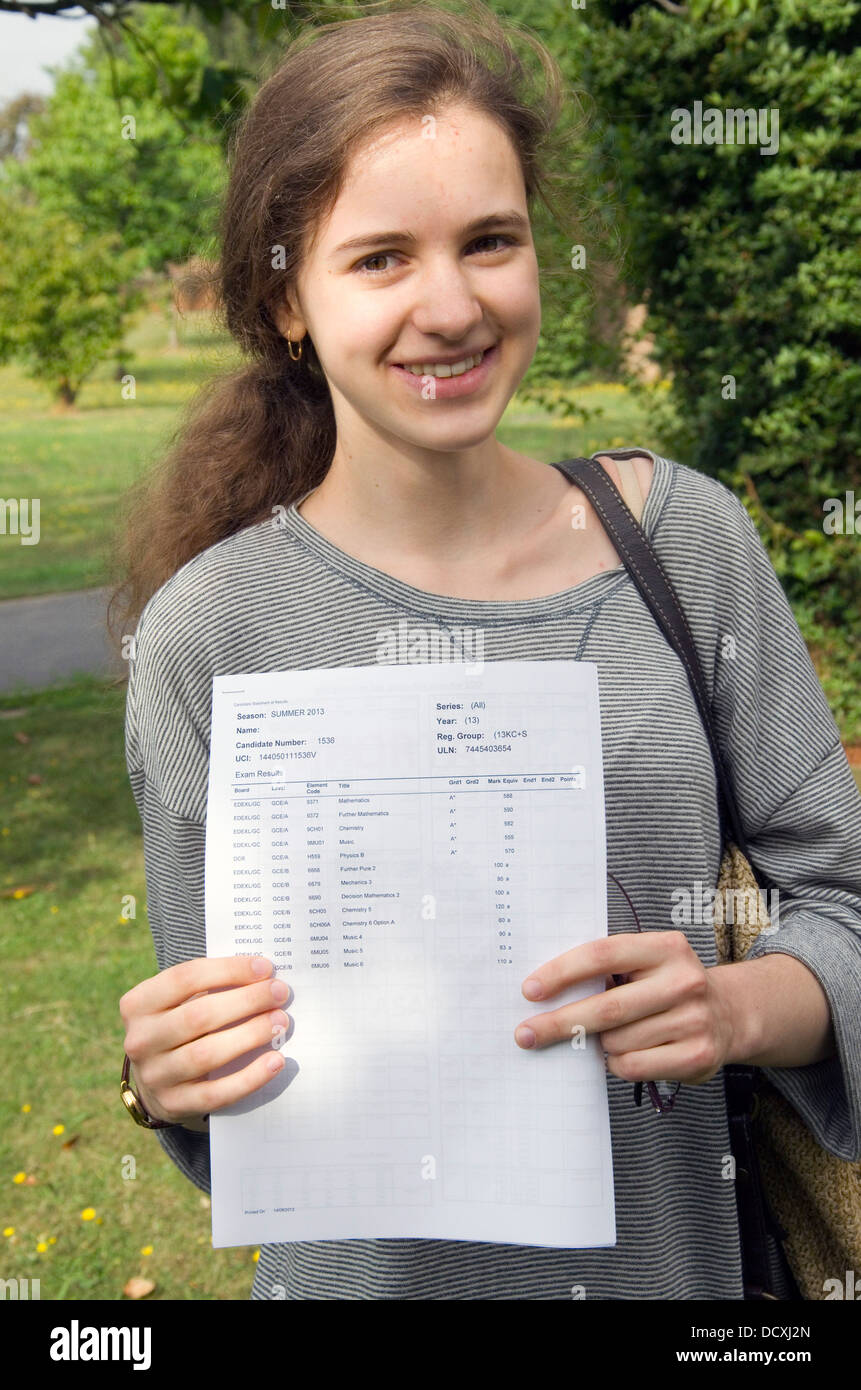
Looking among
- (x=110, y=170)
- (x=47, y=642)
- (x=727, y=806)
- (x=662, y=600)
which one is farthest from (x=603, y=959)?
(x=110, y=170)

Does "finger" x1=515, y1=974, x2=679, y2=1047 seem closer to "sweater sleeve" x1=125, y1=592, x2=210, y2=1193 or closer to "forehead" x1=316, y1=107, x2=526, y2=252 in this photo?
"sweater sleeve" x1=125, y1=592, x2=210, y2=1193

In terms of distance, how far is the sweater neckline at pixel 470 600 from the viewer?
150 cm

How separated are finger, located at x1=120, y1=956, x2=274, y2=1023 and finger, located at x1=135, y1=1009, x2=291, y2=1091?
45 mm

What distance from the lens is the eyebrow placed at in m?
1.41

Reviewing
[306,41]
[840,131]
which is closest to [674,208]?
[840,131]

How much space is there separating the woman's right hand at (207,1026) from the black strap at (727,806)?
582 millimetres

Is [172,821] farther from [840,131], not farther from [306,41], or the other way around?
[840,131]

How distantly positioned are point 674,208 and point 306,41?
4.64 m

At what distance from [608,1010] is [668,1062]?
84mm

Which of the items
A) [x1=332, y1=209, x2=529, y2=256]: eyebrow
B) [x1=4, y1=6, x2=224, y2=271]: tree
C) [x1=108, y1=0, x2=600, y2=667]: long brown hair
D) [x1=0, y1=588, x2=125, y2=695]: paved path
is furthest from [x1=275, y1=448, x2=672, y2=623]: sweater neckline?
[x1=4, y1=6, x2=224, y2=271]: tree

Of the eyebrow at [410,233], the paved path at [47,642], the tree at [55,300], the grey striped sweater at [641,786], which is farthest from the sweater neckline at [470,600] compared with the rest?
the tree at [55,300]

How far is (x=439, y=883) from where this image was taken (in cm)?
132

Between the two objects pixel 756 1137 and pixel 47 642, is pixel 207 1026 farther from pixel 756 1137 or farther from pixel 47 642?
pixel 47 642
